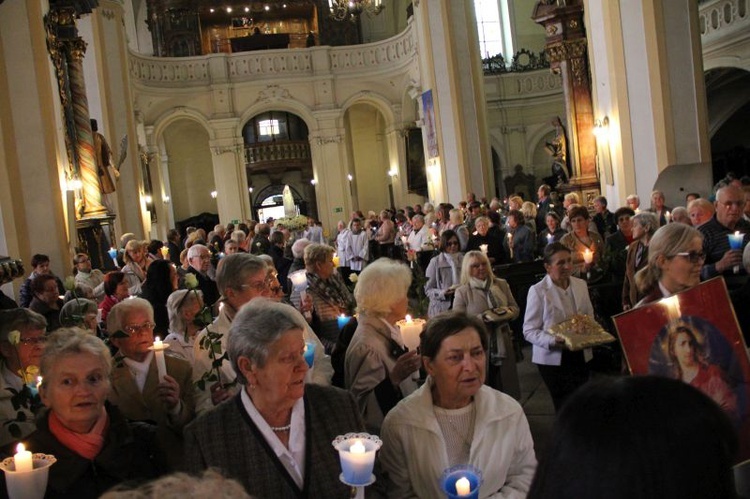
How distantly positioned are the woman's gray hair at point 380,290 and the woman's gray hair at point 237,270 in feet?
1.83

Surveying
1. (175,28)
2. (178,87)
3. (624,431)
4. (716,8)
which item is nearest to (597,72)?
(716,8)

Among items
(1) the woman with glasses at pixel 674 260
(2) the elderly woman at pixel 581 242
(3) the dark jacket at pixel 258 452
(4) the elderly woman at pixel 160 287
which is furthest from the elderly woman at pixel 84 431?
(2) the elderly woman at pixel 581 242

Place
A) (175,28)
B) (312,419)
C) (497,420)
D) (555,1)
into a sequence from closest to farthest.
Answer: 1. (312,419)
2. (497,420)
3. (555,1)
4. (175,28)

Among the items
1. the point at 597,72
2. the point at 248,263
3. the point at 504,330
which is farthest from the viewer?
the point at 597,72

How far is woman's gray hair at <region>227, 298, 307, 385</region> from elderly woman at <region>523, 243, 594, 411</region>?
2654mm

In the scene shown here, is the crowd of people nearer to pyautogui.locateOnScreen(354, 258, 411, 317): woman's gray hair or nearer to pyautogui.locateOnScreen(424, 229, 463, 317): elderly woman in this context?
pyautogui.locateOnScreen(354, 258, 411, 317): woman's gray hair

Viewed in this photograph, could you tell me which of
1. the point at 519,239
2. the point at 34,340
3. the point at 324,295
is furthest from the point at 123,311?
the point at 519,239

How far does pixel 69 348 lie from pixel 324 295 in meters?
3.07

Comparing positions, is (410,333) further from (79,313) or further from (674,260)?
(79,313)

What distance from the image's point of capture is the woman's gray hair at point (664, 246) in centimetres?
380

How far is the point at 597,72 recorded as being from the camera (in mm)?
13328

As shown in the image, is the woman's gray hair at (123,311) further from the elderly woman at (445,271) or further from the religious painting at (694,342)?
the elderly woman at (445,271)

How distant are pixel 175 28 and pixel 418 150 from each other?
1042 centimetres

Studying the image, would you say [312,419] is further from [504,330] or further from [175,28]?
[175,28]
